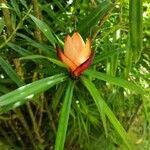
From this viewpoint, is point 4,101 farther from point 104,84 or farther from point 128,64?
point 104,84

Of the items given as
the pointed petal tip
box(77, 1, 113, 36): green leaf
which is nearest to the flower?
the pointed petal tip


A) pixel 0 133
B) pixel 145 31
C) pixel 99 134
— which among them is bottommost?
pixel 99 134

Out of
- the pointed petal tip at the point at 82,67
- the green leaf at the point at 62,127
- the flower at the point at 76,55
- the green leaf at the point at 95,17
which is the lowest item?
the green leaf at the point at 62,127

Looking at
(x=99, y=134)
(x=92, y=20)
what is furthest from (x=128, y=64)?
(x=99, y=134)

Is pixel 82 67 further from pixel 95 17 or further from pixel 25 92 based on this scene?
pixel 95 17

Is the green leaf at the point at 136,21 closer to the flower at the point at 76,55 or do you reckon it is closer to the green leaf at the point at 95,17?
the flower at the point at 76,55

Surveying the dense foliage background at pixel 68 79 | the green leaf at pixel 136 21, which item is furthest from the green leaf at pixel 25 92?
the green leaf at pixel 136 21

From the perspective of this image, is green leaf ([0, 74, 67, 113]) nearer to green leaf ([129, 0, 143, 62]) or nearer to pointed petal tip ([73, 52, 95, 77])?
pointed petal tip ([73, 52, 95, 77])

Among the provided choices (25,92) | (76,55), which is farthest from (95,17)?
(25,92)
